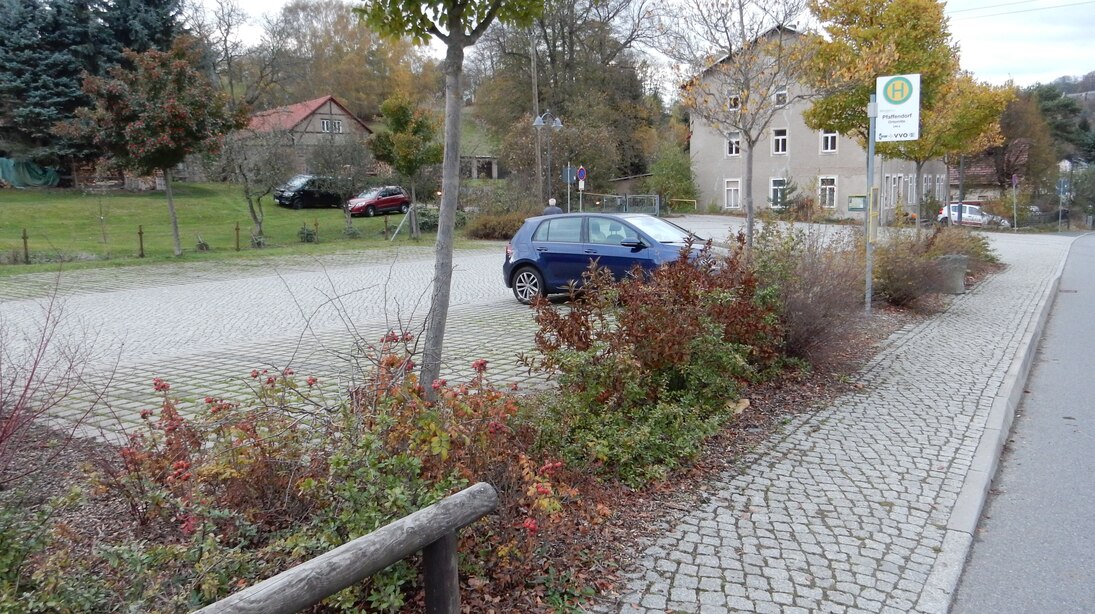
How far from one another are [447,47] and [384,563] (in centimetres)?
289

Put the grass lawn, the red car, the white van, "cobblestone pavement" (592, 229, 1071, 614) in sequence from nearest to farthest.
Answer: "cobblestone pavement" (592, 229, 1071, 614) < the grass lawn < the red car < the white van

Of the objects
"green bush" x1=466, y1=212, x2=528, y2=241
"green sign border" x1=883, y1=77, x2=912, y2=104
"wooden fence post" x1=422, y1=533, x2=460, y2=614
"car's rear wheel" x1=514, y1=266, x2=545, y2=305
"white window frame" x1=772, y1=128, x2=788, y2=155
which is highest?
"white window frame" x1=772, y1=128, x2=788, y2=155

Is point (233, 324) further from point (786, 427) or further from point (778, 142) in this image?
point (778, 142)

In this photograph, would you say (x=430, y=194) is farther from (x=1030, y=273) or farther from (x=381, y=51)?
(x=381, y=51)

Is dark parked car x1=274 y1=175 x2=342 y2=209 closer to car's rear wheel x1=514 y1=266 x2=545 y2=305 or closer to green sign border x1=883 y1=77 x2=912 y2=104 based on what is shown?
car's rear wheel x1=514 y1=266 x2=545 y2=305

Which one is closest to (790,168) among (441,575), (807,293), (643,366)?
(807,293)

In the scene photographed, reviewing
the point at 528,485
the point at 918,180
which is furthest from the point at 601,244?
the point at 918,180

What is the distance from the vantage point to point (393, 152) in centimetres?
2762

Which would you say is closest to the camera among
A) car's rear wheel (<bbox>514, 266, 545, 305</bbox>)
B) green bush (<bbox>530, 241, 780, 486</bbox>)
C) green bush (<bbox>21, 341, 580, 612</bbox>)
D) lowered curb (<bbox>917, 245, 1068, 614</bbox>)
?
green bush (<bbox>21, 341, 580, 612</bbox>)

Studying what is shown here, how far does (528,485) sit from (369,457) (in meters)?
0.76

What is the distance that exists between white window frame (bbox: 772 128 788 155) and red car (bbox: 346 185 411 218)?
23425 millimetres

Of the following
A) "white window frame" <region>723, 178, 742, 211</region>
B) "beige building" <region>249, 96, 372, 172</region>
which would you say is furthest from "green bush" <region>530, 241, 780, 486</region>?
"white window frame" <region>723, 178, 742, 211</region>

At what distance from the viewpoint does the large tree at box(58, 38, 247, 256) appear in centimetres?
1864

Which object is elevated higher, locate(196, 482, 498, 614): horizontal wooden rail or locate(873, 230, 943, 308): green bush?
locate(873, 230, 943, 308): green bush
